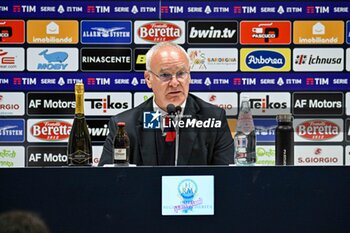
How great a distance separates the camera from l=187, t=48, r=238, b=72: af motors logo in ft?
12.8

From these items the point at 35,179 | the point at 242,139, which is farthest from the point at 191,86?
the point at 35,179

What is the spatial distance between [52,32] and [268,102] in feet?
4.56

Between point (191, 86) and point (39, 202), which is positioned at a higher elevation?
point (191, 86)

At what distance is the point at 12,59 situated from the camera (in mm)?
3854

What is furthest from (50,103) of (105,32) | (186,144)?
(186,144)

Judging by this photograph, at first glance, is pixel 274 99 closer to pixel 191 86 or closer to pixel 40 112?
pixel 191 86

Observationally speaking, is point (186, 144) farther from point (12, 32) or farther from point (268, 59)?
point (12, 32)

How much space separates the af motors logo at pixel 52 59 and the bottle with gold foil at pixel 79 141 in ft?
5.21

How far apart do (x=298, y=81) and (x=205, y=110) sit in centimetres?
86

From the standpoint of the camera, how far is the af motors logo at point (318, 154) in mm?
3922

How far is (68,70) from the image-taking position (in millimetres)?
3877

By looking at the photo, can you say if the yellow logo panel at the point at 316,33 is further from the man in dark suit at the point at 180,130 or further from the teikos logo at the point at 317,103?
the man in dark suit at the point at 180,130

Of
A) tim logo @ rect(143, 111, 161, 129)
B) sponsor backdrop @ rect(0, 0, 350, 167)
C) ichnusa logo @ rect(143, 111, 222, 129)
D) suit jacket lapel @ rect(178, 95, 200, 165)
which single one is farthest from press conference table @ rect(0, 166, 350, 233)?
sponsor backdrop @ rect(0, 0, 350, 167)

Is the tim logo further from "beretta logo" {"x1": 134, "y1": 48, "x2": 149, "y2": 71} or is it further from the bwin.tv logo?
"beretta logo" {"x1": 134, "y1": 48, "x2": 149, "y2": 71}
